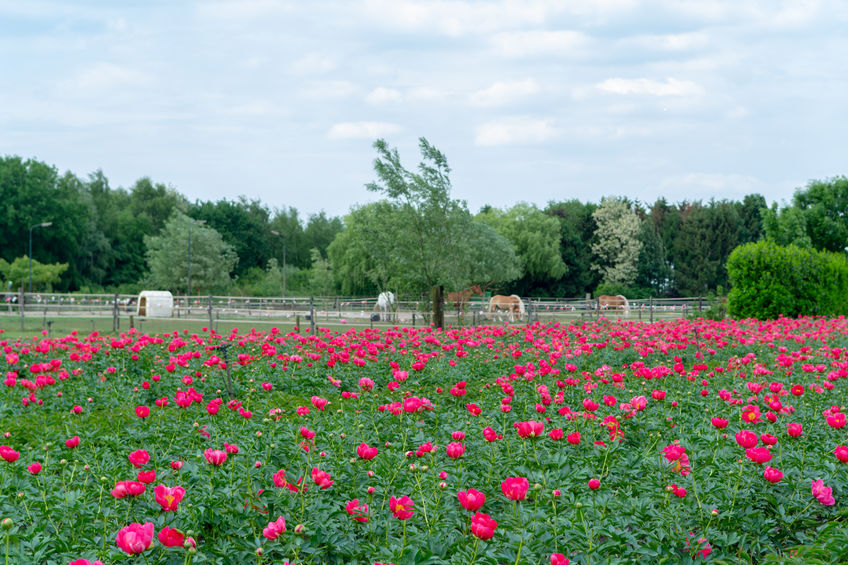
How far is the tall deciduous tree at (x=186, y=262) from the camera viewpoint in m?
62.9

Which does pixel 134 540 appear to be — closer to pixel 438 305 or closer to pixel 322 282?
Result: pixel 438 305

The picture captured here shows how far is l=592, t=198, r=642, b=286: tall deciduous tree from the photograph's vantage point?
5972 centimetres

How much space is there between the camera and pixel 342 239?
50.3 meters

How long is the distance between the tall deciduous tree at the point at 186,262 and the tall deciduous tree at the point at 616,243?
1273 inches

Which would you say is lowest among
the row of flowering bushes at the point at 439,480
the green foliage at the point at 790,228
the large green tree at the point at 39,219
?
the row of flowering bushes at the point at 439,480

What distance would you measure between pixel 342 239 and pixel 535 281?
55.7 ft

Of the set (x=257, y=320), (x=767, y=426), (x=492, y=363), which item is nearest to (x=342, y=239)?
(x=257, y=320)

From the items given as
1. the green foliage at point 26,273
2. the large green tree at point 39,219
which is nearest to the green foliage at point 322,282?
the green foliage at point 26,273

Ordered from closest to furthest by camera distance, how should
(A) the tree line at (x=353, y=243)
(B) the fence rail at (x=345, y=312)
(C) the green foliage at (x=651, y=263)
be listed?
(B) the fence rail at (x=345, y=312) < (A) the tree line at (x=353, y=243) < (C) the green foliage at (x=651, y=263)

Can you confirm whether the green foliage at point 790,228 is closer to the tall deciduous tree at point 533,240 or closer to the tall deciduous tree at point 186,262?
the tall deciduous tree at point 533,240

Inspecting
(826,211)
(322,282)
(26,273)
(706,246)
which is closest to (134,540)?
(826,211)

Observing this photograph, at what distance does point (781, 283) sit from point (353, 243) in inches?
1067

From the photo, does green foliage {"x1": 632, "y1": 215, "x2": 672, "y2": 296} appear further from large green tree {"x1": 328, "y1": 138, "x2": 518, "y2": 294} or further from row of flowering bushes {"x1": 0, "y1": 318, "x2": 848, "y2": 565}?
row of flowering bushes {"x1": 0, "y1": 318, "x2": 848, "y2": 565}

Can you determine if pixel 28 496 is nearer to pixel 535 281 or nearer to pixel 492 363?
pixel 492 363
